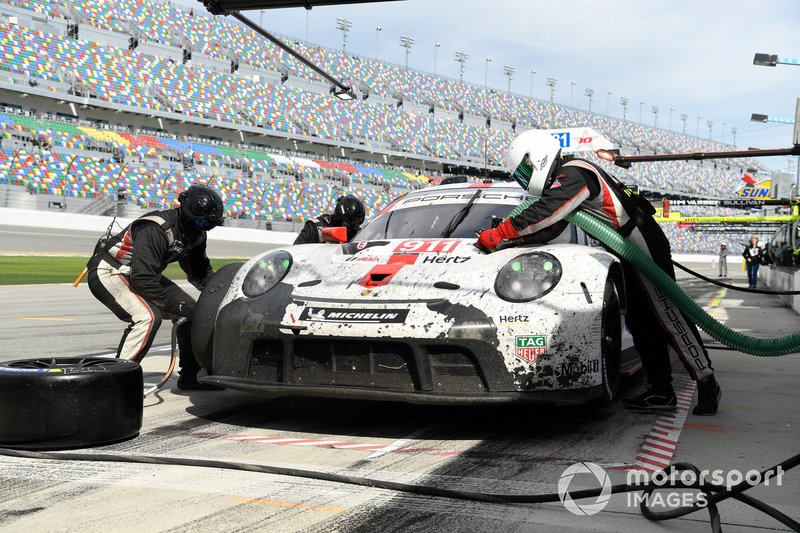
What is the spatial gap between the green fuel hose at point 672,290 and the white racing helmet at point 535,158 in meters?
0.26

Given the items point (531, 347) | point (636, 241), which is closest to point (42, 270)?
point (636, 241)

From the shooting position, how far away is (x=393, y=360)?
11.4 ft

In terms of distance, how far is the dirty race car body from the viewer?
3389mm

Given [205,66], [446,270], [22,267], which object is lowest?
[22,267]

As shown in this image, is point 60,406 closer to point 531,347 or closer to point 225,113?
point 531,347

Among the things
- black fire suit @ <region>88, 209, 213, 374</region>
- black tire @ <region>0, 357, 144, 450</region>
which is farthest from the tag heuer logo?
black fire suit @ <region>88, 209, 213, 374</region>

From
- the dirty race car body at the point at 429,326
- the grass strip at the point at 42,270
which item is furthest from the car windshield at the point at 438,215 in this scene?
the grass strip at the point at 42,270

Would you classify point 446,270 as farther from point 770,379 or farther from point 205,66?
point 205,66

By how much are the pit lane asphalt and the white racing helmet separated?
4.06 feet

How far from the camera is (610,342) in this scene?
3.88 m

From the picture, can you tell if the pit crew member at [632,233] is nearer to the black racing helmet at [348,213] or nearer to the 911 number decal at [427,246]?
the 911 number decal at [427,246]

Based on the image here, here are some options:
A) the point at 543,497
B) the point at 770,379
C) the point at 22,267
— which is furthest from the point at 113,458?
the point at 22,267

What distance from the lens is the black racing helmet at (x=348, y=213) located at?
6.48 meters

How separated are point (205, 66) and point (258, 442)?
4582 cm
